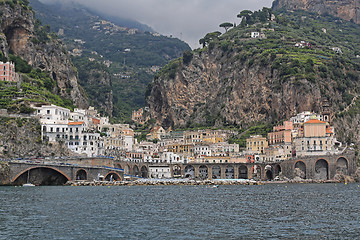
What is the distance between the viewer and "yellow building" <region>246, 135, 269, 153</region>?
149 m

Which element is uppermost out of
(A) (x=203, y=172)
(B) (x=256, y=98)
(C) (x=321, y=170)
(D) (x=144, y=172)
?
(B) (x=256, y=98)

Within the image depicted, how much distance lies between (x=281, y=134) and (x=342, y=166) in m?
22.2

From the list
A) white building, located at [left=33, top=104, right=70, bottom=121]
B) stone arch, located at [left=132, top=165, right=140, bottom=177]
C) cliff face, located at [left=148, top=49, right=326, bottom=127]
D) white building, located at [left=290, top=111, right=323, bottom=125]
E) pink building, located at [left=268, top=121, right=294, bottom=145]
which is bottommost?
stone arch, located at [left=132, top=165, right=140, bottom=177]

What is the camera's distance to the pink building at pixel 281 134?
14138 cm

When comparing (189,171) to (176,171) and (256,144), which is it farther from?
(256,144)

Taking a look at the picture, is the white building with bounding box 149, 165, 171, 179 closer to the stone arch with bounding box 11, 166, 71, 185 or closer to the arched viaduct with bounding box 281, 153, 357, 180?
the arched viaduct with bounding box 281, 153, 357, 180

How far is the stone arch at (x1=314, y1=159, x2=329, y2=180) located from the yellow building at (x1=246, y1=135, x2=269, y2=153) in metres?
22.0

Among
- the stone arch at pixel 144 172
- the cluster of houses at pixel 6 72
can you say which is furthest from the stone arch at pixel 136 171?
the cluster of houses at pixel 6 72

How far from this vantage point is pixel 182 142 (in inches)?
6732

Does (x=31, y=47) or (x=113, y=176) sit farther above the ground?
(x=31, y=47)

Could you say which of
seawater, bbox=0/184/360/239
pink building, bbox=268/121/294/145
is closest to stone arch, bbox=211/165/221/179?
pink building, bbox=268/121/294/145

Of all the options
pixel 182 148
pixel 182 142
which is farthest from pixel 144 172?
pixel 182 142

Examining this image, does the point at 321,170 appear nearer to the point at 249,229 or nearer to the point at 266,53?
the point at 266,53

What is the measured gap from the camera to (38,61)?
162625mm
